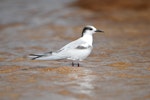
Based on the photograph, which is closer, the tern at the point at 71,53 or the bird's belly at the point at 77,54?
the tern at the point at 71,53

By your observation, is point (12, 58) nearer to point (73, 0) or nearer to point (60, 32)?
point (60, 32)

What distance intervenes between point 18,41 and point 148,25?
5.18 meters

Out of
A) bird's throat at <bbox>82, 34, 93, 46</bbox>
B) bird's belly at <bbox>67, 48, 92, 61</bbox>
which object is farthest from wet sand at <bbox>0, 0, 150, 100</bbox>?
bird's throat at <bbox>82, 34, 93, 46</bbox>

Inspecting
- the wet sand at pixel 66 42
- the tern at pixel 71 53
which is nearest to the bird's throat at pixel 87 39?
the tern at pixel 71 53

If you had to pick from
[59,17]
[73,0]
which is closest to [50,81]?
[59,17]

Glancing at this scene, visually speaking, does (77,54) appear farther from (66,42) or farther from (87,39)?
(66,42)

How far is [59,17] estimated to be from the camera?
61.3 ft

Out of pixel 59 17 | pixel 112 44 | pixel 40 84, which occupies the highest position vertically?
pixel 59 17

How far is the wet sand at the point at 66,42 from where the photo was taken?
24.8ft

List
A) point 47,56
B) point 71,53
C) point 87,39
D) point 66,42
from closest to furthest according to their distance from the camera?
point 47,56, point 71,53, point 87,39, point 66,42

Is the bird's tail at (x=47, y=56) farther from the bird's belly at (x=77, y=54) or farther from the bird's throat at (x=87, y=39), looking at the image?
the bird's throat at (x=87, y=39)

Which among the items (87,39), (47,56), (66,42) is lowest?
(47,56)

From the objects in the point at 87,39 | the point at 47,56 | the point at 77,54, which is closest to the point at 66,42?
the point at 87,39

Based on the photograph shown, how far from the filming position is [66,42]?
13.9m
